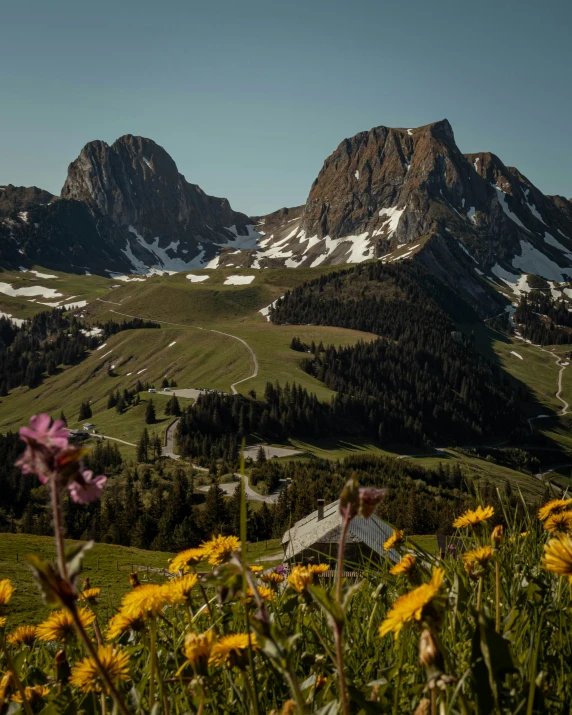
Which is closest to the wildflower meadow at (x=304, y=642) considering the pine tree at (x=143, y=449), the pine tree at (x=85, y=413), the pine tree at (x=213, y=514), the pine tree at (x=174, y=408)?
the pine tree at (x=213, y=514)

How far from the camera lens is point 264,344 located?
191 m

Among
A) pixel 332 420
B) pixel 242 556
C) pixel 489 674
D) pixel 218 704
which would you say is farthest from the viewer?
pixel 332 420

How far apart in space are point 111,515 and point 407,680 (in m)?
76.2

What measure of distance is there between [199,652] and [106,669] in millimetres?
293

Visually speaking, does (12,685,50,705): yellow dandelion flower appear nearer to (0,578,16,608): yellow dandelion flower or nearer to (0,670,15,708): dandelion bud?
(0,670,15,708): dandelion bud

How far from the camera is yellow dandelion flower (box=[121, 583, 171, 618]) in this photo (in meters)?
2.06

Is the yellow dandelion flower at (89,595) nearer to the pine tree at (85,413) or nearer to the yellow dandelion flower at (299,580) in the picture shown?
the yellow dandelion flower at (299,580)

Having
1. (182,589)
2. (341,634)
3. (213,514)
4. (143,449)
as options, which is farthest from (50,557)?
(143,449)

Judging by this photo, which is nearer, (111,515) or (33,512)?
(111,515)

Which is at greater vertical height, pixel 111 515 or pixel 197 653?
pixel 197 653

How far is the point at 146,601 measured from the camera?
82.5 inches

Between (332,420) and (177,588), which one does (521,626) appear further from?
(332,420)

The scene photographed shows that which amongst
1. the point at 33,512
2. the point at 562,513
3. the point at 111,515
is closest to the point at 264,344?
the point at 33,512

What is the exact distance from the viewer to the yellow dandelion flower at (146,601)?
2.06 meters
